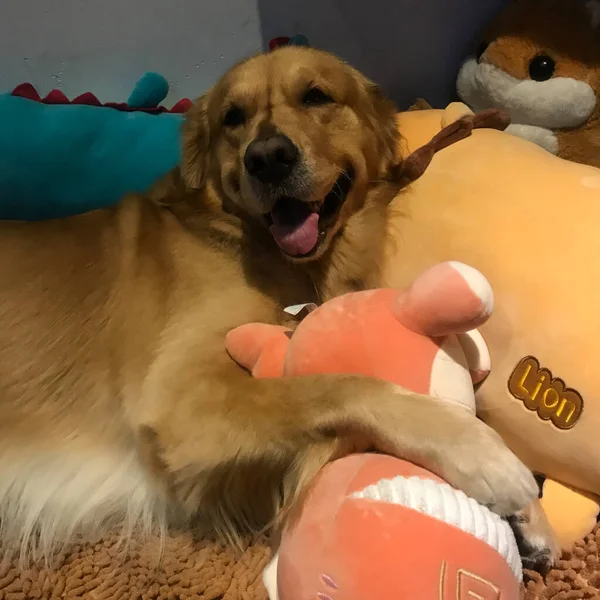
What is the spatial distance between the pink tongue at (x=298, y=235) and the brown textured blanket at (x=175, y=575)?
2.31 feet

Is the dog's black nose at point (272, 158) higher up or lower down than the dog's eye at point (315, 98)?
lower down

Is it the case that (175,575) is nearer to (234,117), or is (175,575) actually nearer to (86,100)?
(234,117)

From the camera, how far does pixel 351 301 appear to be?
1323 millimetres

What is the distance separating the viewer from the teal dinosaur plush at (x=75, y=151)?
1975 millimetres

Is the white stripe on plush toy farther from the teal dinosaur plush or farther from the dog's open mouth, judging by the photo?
the teal dinosaur plush

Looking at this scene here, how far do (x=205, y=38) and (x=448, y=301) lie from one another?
1.69 metres

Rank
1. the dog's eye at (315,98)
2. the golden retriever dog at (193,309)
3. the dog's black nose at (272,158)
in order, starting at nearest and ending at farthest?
the golden retriever dog at (193,309), the dog's black nose at (272,158), the dog's eye at (315,98)

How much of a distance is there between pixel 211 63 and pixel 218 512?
1.64m

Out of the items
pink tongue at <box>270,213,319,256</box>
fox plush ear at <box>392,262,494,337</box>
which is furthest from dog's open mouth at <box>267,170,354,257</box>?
fox plush ear at <box>392,262,494,337</box>

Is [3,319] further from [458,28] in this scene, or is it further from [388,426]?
[458,28]

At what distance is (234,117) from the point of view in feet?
6.08

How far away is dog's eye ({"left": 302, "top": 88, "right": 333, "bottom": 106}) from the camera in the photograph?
5.94 ft

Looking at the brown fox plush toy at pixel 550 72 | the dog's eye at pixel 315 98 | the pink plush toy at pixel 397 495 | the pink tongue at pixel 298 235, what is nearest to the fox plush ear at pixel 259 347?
the pink plush toy at pixel 397 495

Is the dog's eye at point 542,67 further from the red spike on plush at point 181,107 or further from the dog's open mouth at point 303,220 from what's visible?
the red spike on plush at point 181,107
